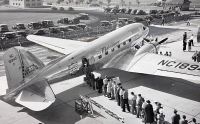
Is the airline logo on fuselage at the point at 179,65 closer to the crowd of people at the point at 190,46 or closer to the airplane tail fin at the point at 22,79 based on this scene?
the crowd of people at the point at 190,46

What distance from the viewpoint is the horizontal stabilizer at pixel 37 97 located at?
17.1 meters

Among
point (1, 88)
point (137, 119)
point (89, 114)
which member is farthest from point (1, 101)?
point (137, 119)

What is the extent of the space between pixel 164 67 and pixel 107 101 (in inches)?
218

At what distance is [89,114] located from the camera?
19.0m

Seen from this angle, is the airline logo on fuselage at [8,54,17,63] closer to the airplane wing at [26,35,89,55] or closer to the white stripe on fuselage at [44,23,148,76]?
the white stripe on fuselage at [44,23,148,76]

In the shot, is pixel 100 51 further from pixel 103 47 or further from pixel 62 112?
pixel 62 112

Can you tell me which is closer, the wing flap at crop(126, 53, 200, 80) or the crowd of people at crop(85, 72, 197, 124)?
the crowd of people at crop(85, 72, 197, 124)

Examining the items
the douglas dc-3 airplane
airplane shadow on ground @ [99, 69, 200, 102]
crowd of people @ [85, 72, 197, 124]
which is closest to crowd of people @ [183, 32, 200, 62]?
the douglas dc-3 airplane

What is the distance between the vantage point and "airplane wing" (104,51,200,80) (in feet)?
67.5

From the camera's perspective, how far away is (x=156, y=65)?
23.2 m

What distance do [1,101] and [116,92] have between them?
907cm

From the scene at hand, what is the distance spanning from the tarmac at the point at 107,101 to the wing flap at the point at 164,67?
1.53 m

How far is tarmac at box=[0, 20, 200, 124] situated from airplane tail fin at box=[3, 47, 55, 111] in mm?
1715

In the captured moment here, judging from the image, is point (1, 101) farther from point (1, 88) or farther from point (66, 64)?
point (66, 64)
